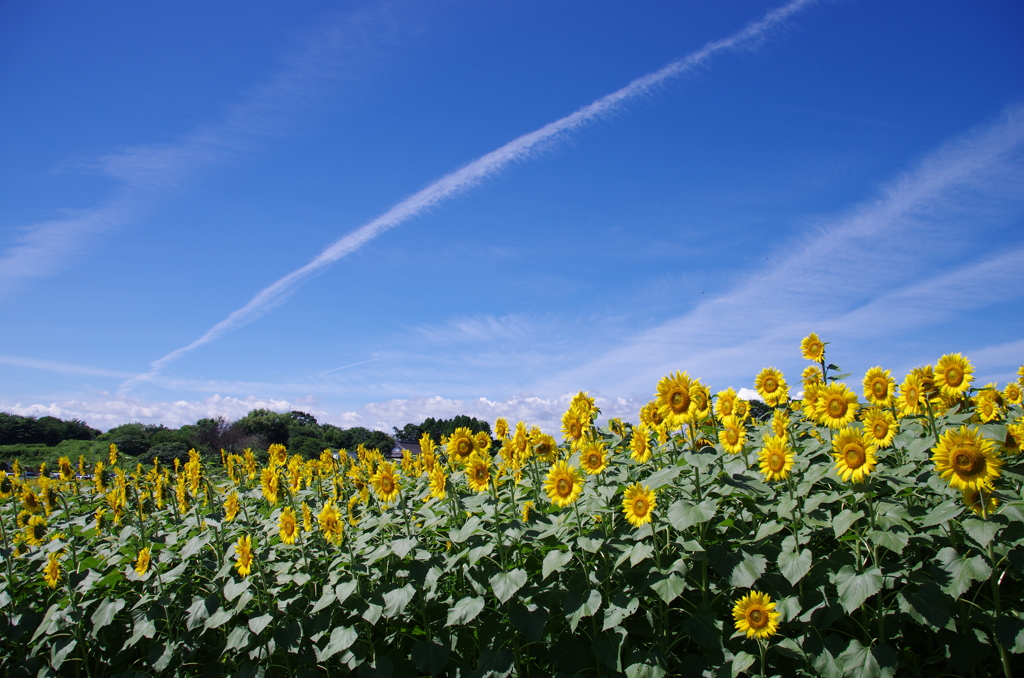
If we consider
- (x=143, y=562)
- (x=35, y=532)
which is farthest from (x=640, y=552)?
(x=35, y=532)

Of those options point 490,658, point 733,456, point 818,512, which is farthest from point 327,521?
point 818,512

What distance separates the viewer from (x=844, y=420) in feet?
12.2

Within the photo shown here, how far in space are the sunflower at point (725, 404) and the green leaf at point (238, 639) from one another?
355 centimetres

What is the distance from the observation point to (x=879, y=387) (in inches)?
173

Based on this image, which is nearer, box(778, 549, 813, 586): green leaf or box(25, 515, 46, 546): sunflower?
box(778, 549, 813, 586): green leaf

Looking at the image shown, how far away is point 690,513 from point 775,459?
590 millimetres

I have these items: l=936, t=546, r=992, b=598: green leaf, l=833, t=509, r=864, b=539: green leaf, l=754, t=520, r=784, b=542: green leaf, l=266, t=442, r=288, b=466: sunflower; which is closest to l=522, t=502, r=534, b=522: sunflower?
l=754, t=520, r=784, b=542: green leaf

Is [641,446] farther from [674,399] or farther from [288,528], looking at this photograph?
[288,528]

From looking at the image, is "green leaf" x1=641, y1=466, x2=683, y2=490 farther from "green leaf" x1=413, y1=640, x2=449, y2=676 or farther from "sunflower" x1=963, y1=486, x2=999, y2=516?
"green leaf" x1=413, y1=640, x2=449, y2=676

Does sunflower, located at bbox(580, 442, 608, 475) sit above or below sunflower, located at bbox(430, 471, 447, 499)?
above

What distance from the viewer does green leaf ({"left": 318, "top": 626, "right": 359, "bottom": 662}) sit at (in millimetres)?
3832

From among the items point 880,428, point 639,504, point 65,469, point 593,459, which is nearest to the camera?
point 639,504

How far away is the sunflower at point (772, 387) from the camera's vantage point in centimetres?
470

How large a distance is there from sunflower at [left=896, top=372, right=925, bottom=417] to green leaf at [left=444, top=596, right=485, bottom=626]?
2.92 meters
